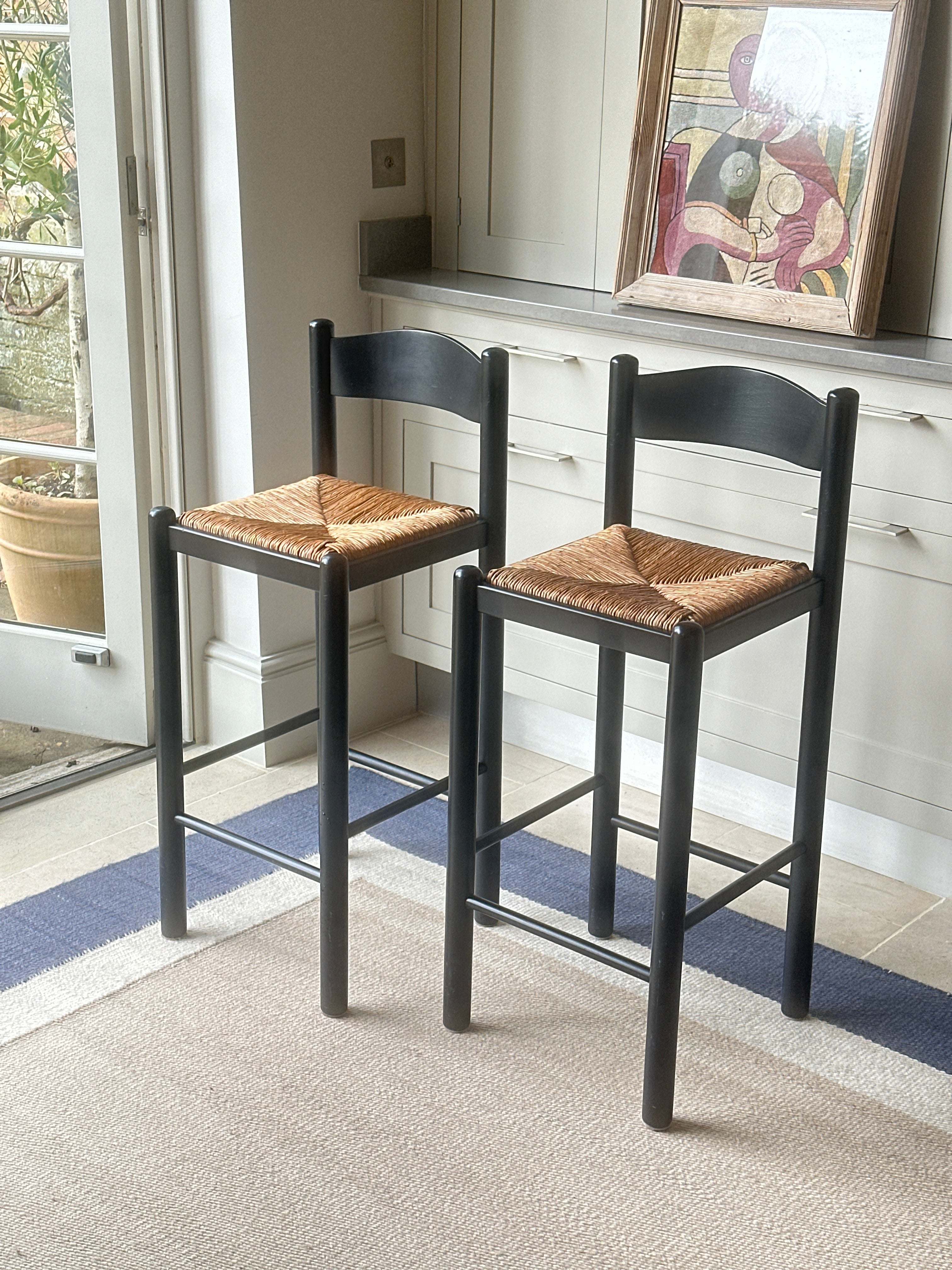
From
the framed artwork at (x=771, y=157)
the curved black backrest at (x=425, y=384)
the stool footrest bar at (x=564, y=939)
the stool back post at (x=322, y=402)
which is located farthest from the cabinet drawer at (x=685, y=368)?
the stool footrest bar at (x=564, y=939)

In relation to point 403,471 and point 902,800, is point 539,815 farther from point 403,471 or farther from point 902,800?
point 403,471

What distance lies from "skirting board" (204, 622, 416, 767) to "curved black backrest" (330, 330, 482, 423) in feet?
2.63

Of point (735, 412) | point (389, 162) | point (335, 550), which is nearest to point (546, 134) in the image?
point (389, 162)

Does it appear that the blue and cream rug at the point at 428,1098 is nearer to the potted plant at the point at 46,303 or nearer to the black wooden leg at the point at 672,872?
the black wooden leg at the point at 672,872

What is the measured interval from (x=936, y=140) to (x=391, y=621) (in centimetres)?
156

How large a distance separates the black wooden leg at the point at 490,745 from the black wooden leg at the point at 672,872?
509 mm

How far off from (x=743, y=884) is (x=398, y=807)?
0.59 metres

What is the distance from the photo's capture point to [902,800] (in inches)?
98.2

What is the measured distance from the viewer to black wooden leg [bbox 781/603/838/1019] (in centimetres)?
209

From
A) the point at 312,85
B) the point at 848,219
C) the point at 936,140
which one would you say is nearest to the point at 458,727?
the point at 848,219

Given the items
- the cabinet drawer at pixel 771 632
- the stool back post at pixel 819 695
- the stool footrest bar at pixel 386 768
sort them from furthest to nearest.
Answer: the stool footrest bar at pixel 386 768 → the cabinet drawer at pixel 771 632 → the stool back post at pixel 819 695

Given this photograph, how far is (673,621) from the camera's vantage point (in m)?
1.84

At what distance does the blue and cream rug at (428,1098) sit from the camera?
1.77m

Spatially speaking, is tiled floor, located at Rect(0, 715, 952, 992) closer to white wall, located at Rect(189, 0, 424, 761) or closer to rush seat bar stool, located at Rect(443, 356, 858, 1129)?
white wall, located at Rect(189, 0, 424, 761)
